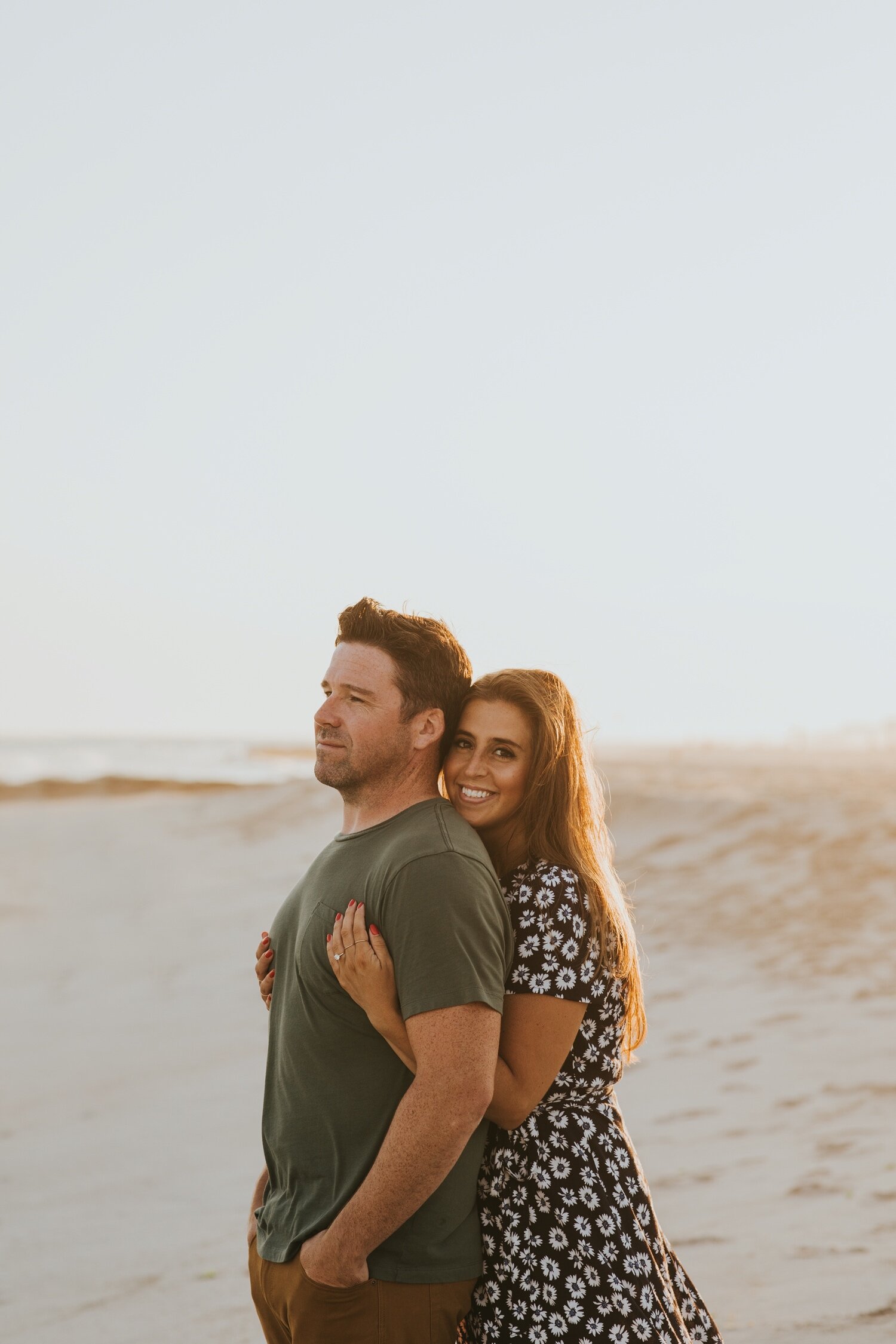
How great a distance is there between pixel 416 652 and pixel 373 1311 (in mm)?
1344

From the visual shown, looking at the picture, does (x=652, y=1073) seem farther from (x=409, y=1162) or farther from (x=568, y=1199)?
(x=409, y=1162)

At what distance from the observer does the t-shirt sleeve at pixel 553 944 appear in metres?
2.58

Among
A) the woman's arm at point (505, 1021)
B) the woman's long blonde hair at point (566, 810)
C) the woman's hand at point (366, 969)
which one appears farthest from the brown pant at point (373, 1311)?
the woman's long blonde hair at point (566, 810)

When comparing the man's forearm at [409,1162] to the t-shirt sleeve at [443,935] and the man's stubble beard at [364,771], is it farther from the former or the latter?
the man's stubble beard at [364,771]

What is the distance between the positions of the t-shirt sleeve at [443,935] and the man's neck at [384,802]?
0.29m

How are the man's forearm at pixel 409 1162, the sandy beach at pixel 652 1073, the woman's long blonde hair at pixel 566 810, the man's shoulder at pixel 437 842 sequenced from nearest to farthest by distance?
the man's forearm at pixel 409 1162, the man's shoulder at pixel 437 842, the woman's long blonde hair at pixel 566 810, the sandy beach at pixel 652 1073

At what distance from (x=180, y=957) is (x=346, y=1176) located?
12319 mm

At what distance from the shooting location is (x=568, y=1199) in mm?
2555

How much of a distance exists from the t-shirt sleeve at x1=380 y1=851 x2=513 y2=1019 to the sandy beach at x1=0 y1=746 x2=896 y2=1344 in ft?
8.17

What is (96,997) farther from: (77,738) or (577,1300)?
(77,738)

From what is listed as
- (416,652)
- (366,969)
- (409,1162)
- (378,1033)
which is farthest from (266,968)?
(416,652)

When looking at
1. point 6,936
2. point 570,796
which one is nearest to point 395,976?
point 570,796

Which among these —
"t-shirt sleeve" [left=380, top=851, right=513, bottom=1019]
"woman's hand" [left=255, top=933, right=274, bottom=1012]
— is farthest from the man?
"woman's hand" [left=255, top=933, right=274, bottom=1012]

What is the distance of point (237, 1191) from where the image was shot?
7.28 meters
